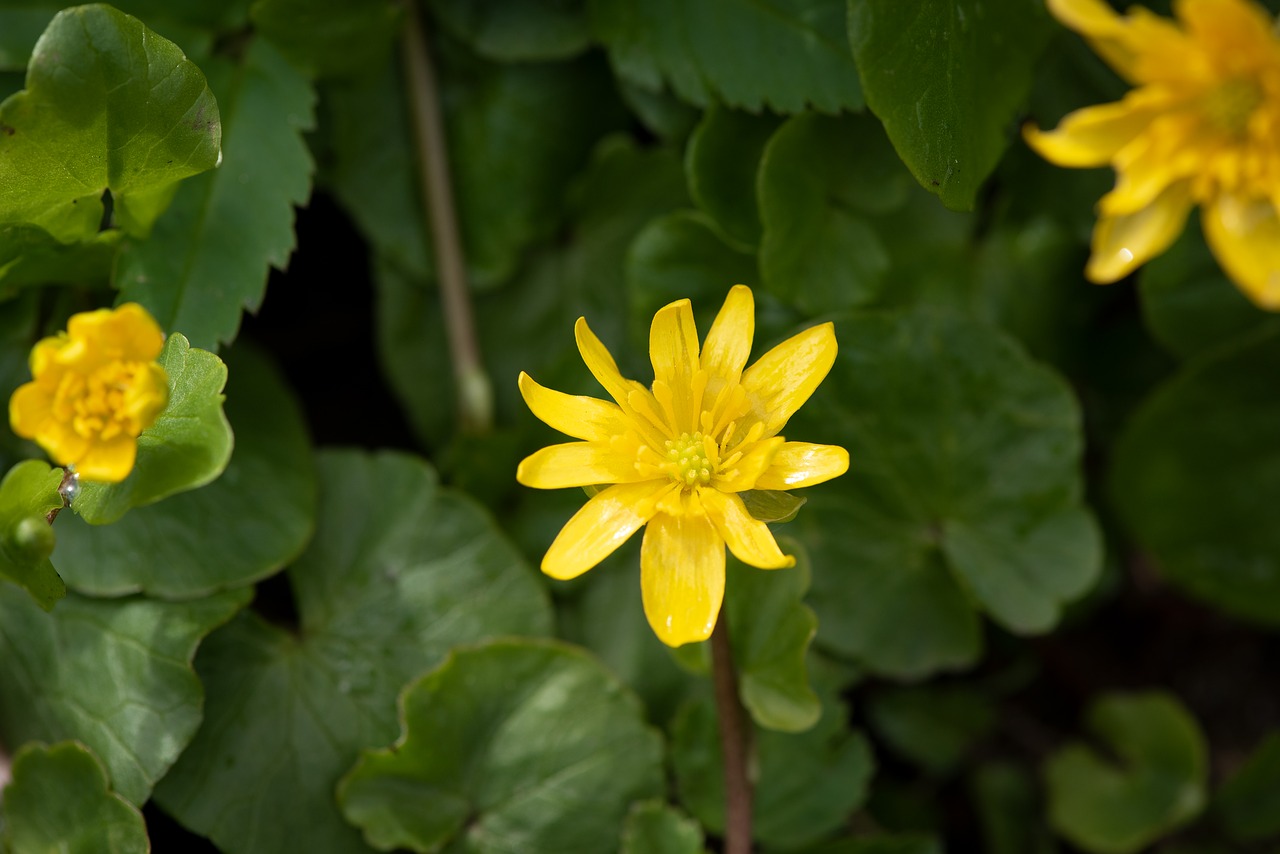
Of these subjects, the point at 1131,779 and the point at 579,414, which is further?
the point at 1131,779

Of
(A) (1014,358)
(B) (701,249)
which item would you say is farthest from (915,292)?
(B) (701,249)

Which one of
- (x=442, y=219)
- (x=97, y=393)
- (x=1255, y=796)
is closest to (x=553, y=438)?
(x=442, y=219)

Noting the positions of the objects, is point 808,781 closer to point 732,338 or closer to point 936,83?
point 732,338

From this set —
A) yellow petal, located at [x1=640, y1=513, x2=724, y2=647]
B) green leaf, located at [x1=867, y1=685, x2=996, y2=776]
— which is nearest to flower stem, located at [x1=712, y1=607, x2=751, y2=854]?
yellow petal, located at [x1=640, y1=513, x2=724, y2=647]

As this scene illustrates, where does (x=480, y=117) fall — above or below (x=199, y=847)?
above

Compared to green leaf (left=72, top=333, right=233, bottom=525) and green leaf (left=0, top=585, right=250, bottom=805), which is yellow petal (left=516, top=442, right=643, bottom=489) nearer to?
green leaf (left=72, top=333, right=233, bottom=525)

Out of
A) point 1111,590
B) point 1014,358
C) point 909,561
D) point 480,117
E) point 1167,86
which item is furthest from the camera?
point 1111,590

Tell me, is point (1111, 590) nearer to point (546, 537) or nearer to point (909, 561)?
point (909, 561)

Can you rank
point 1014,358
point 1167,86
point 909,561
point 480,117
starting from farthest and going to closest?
Answer: point 480,117
point 909,561
point 1014,358
point 1167,86
